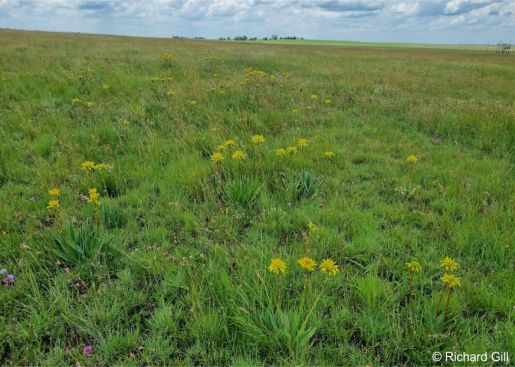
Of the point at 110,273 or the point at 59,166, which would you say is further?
the point at 59,166

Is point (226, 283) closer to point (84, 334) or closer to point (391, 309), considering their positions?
point (84, 334)

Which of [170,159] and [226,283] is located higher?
[170,159]

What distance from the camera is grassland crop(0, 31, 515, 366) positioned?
2.27 m

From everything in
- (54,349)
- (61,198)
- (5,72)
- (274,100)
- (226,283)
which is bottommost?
(54,349)

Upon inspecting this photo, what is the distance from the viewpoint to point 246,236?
346 cm

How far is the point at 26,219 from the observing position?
3.52m

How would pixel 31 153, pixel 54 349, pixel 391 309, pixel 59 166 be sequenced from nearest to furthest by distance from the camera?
pixel 54 349
pixel 391 309
pixel 59 166
pixel 31 153

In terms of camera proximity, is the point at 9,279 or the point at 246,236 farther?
the point at 246,236

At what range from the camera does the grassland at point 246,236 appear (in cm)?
227

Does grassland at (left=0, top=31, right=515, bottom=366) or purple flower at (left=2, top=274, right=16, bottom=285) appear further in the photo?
purple flower at (left=2, top=274, right=16, bottom=285)

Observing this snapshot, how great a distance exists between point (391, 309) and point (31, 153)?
537cm

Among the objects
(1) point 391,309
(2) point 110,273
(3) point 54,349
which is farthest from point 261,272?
(3) point 54,349

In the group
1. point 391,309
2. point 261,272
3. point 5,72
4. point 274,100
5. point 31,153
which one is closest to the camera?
point 391,309

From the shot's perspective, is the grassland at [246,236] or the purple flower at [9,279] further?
the purple flower at [9,279]
